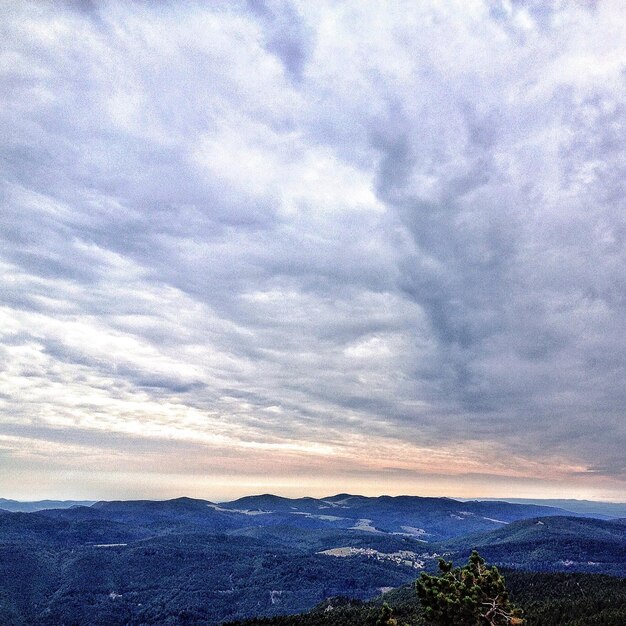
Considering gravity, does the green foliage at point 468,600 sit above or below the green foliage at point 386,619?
above

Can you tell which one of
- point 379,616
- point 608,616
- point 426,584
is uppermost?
point 426,584

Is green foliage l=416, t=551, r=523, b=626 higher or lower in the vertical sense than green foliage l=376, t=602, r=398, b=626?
higher

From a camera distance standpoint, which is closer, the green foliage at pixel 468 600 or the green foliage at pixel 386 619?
the green foliage at pixel 468 600

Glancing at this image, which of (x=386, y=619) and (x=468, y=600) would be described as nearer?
(x=468, y=600)

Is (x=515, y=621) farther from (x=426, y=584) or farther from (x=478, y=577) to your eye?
(x=426, y=584)

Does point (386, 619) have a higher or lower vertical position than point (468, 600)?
lower

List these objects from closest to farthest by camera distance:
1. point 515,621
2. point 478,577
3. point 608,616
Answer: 1. point 515,621
2. point 478,577
3. point 608,616

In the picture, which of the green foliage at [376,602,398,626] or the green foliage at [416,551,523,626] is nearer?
the green foliage at [416,551,523,626]

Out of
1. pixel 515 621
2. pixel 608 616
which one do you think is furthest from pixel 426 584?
pixel 608 616
